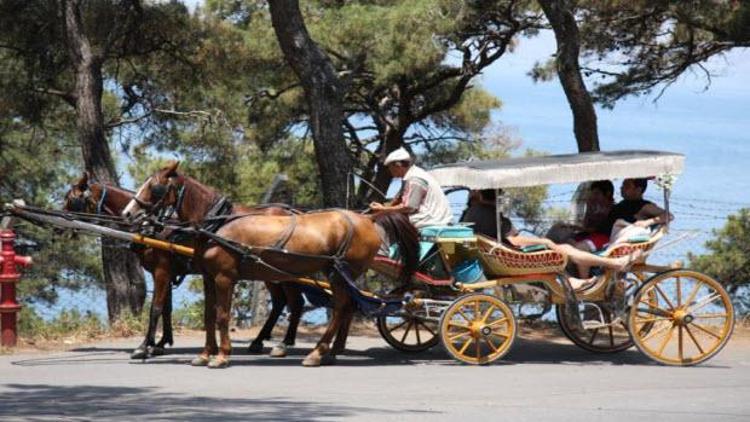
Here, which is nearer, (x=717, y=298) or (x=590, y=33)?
(x=717, y=298)

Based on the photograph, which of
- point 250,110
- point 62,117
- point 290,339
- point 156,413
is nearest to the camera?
point 156,413

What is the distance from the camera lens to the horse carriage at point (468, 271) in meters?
14.2

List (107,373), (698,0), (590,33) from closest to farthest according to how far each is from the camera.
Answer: (107,373)
(698,0)
(590,33)

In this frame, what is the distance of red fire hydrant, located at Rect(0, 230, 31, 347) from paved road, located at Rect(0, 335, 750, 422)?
397 mm

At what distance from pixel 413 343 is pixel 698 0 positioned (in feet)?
24.2

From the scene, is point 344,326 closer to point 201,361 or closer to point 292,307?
point 292,307

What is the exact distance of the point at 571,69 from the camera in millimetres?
19391

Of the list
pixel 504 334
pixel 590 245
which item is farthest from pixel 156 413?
pixel 590 245

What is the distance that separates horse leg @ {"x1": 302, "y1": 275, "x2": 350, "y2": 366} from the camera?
14.2 meters

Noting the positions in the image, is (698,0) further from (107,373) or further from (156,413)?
(156,413)

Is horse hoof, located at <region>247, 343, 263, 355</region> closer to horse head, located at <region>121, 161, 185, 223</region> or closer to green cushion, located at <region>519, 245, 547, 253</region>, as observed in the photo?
horse head, located at <region>121, 161, 185, 223</region>

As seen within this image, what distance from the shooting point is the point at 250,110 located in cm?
2789

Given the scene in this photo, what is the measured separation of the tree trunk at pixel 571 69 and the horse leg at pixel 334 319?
621 centimetres

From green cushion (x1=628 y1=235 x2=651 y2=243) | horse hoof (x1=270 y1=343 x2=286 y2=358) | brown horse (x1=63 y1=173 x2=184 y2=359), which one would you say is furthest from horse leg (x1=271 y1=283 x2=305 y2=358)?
green cushion (x1=628 y1=235 x2=651 y2=243)
